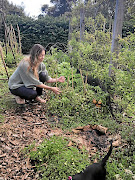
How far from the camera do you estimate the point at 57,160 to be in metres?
1.96

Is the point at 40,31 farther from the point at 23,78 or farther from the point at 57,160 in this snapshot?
the point at 57,160

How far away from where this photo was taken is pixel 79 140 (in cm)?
241

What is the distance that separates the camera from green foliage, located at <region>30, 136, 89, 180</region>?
1.81 meters

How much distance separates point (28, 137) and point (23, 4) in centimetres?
3334

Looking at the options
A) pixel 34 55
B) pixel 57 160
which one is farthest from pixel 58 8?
pixel 57 160

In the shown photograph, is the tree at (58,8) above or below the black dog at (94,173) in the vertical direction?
above

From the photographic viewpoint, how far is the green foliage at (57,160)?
1.81m

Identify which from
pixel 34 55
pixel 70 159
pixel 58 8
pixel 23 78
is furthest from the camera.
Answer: pixel 58 8

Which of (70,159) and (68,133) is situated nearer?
(70,159)

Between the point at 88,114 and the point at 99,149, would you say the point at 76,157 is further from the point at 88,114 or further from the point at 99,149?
the point at 88,114

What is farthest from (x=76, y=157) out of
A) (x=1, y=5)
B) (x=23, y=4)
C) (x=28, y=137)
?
(x=23, y=4)

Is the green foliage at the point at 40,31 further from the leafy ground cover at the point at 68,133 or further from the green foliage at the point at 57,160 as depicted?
the green foliage at the point at 57,160

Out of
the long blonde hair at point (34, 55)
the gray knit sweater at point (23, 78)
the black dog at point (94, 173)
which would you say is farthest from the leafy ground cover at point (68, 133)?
the long blonde hair at point (34, 55)

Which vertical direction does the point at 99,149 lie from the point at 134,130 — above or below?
below
